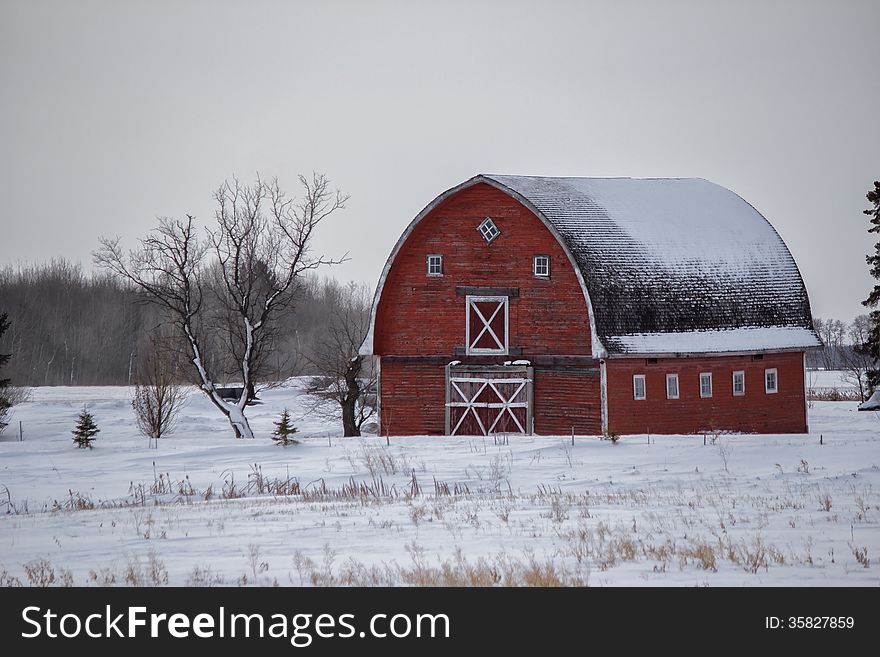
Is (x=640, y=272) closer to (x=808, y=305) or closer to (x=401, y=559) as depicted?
(x=808, y=305)

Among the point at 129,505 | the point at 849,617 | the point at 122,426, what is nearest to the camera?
the point at 849,617

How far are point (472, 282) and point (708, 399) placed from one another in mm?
6475

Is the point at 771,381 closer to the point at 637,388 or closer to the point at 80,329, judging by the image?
the point at 637,388

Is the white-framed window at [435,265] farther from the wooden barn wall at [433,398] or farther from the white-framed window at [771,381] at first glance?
the white-framed window at [771,381]

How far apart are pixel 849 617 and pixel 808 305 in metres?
20.3

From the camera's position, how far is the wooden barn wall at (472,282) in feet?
81.3

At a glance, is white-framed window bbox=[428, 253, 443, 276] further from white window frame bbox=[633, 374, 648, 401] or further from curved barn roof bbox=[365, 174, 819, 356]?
white window frame bbox=[633, 374, 648, 401]

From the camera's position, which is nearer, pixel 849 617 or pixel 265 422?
pixel 849 617

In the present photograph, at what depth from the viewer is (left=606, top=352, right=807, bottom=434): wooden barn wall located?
78.8 feet

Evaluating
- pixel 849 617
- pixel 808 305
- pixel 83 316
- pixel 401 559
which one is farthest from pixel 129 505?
pixel 83 316

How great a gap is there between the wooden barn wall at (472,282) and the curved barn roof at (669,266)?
497mm

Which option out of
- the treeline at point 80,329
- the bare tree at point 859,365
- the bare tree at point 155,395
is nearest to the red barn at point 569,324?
the bare tree at point 155,395

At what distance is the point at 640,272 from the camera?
24.8 meters

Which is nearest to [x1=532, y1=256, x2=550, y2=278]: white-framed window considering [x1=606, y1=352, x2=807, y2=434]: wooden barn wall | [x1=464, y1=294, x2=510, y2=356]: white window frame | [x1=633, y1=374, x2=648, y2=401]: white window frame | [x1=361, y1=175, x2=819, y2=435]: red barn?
[x1=361, y1=175, x2=819, y2=435]: red barn
